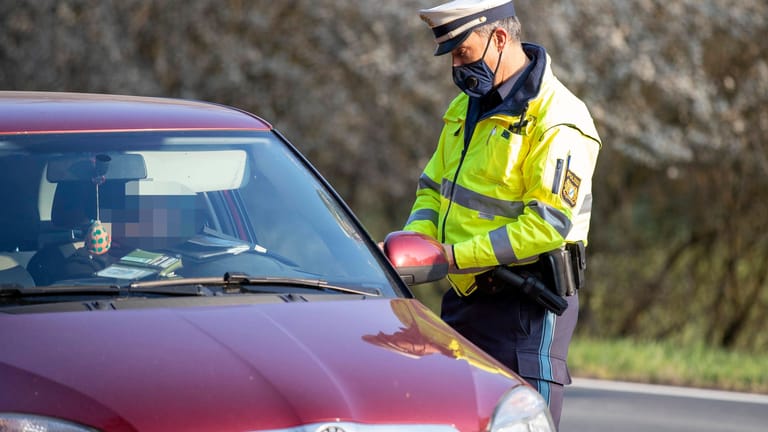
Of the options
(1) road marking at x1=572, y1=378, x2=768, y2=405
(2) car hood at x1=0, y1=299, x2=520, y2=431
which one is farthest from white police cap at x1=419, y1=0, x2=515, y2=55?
(1) road marking at x1=572, y1=378, x2=768, y2=405

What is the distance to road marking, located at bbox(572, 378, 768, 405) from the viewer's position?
26.6 ft

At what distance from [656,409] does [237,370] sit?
5.07m

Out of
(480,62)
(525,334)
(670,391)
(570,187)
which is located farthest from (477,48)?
(670,391)

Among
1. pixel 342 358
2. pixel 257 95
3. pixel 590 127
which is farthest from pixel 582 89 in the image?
pixel 342 358

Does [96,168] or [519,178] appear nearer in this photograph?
[96,168]

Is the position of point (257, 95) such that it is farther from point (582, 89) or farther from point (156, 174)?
point (156, 174)

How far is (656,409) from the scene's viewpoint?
303 inches

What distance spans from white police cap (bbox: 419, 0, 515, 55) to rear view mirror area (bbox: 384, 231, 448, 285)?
29.7 inches

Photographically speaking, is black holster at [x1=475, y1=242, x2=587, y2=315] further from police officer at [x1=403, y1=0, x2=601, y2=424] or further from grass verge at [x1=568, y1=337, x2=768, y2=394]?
grass verge at [x1=568, y1=337, x2=768, y2=394]

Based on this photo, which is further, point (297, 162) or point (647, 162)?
point (647, 162)

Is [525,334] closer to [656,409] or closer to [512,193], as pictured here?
[512,193]

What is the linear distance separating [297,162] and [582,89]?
28.4ft

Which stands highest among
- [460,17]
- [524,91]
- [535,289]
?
[460,17]

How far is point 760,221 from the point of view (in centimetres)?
1362
